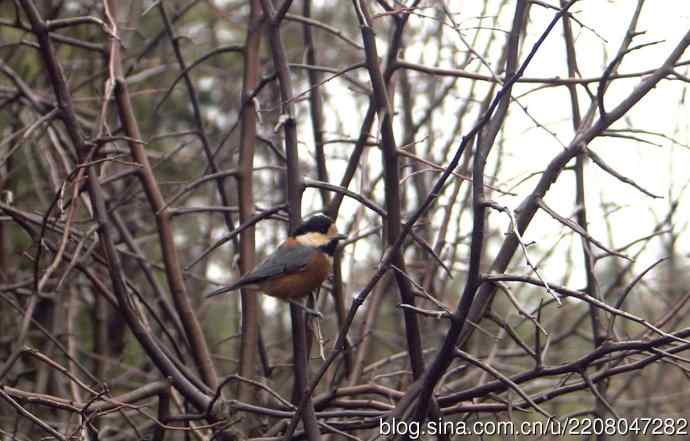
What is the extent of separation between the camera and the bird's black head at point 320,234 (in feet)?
12.8

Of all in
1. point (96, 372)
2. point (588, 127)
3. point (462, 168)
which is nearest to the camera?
point (588, 127)

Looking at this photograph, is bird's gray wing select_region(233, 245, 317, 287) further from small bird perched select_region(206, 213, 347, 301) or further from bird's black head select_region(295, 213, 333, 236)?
bird's black head select_region(295, 213, 333, 236)

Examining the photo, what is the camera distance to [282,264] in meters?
4.17

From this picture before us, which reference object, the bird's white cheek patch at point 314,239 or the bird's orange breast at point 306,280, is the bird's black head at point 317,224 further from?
the bird's orange breast at point 306,280

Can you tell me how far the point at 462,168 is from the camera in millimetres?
4742

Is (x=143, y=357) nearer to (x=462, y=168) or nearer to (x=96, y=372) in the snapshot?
(x=96, y=372)

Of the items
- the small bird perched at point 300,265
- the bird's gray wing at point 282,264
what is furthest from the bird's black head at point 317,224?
the bird's gray wing at point 282,264

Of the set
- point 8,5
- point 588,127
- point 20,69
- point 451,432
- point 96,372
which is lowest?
point 451,432

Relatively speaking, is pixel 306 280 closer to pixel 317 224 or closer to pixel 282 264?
pixel 282 264

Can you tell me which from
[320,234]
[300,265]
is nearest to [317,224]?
[320,234]

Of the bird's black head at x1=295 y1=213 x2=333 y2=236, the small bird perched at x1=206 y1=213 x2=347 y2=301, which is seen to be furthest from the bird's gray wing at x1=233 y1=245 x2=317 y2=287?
the bird's black head at x1=295 y1=213 x2=333 y2=236

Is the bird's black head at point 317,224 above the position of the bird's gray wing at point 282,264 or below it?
above

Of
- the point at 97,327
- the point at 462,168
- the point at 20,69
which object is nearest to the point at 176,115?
the point at 20,69

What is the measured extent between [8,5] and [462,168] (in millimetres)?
4057
